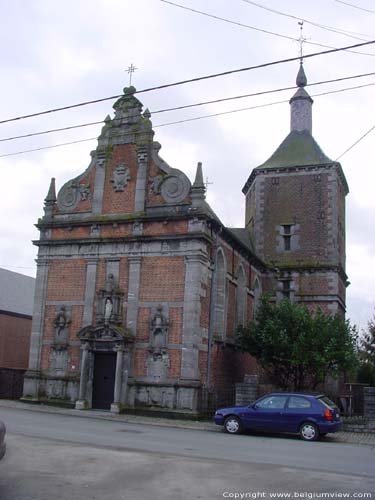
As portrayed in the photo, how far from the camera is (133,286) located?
24094 millimetres

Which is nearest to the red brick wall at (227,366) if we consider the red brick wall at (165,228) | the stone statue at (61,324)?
the red brick wall at (165,228)

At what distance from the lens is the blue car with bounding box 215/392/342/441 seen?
17.1 m

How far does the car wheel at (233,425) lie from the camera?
18.2m

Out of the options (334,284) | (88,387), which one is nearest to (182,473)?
(88,387)

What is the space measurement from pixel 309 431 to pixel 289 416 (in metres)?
0.69

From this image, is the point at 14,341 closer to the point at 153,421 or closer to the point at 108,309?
the point at 108,309

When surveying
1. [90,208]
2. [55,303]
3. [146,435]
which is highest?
[90,208]

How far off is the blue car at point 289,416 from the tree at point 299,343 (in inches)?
207

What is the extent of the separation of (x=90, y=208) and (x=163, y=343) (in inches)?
278

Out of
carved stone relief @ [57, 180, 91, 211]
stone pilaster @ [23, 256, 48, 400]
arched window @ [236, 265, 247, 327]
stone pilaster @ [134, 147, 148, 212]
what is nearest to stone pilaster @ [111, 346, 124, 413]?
stone pilaster @ [23, 256, 48, 400]

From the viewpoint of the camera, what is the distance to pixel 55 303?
25.7m

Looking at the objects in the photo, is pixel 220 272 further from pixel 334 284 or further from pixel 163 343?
pixel 334 284

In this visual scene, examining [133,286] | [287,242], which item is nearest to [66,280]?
[133,286]

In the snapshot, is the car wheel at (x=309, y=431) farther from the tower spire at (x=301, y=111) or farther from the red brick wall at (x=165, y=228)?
the tower spire at (x=301, y=111)
